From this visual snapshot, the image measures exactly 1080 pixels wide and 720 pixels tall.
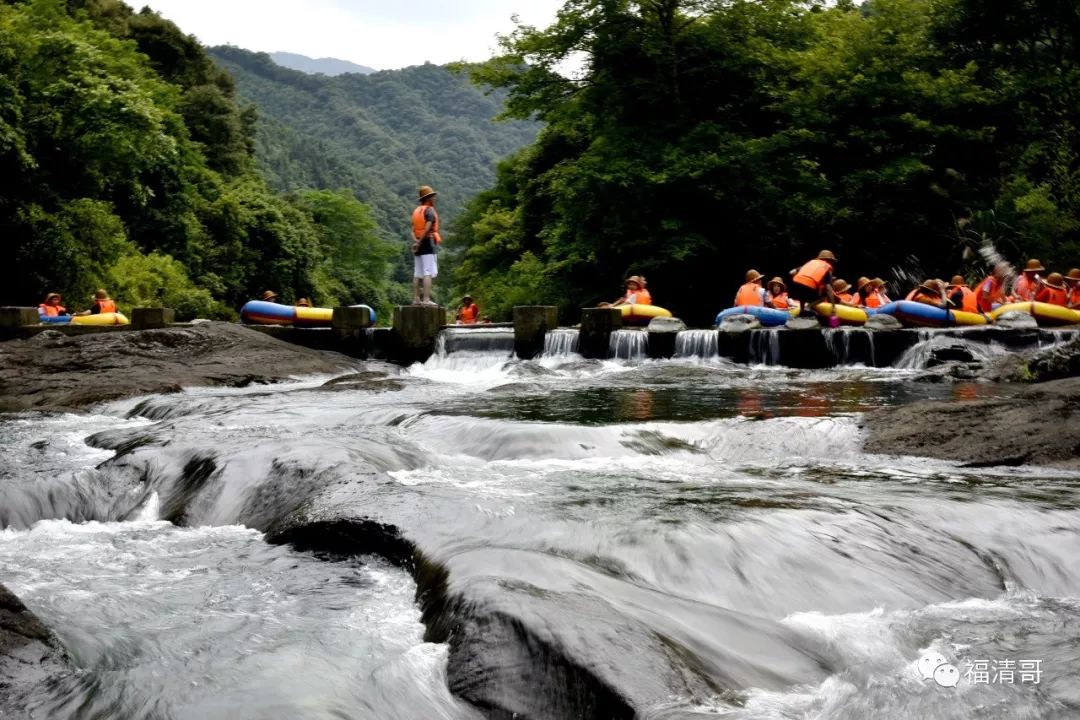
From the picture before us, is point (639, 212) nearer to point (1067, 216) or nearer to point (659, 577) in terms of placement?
point (1067, 216)

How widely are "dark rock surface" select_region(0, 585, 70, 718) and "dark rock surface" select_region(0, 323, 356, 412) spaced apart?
8781 millimetres

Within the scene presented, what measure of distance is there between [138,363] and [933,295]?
46.7 ft

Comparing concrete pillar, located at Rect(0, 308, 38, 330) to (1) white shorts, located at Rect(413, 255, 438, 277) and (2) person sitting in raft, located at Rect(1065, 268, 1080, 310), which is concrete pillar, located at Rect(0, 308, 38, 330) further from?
(2) person sitting in raft, located at Rect(1065, 268, 1080, 310)

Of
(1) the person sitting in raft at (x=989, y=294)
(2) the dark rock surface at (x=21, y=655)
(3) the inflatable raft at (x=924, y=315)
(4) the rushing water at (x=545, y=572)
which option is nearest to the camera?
(2) the dark rock surface at (x=21, y=655)

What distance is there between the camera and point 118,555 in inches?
216

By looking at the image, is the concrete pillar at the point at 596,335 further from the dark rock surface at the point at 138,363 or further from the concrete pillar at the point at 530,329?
the dark rock surface at the point at 138,363

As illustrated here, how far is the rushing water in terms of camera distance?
11.4 ft

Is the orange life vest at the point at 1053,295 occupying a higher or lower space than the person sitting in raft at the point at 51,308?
higher

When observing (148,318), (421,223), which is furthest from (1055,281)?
(148,318)

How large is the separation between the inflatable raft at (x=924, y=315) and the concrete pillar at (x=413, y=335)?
8.08 metres

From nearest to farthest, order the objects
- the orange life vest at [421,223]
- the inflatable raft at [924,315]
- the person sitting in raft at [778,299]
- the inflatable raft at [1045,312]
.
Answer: the orange life vest at [421,223] → the inflatable raft at [1045,312] → the inflatable raft at [924,315] → the person sitting in raft at [778,299]

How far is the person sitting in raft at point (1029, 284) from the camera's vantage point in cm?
1862

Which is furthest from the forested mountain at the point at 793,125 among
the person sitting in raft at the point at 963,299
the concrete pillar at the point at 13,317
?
the concrete pillar at the point at 13,317

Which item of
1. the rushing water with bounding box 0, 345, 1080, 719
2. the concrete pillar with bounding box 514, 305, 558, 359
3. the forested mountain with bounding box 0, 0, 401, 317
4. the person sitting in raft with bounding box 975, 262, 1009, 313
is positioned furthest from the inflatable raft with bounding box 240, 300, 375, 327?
the person sitting in raft with bounding box 975, 262, 1009, 313
